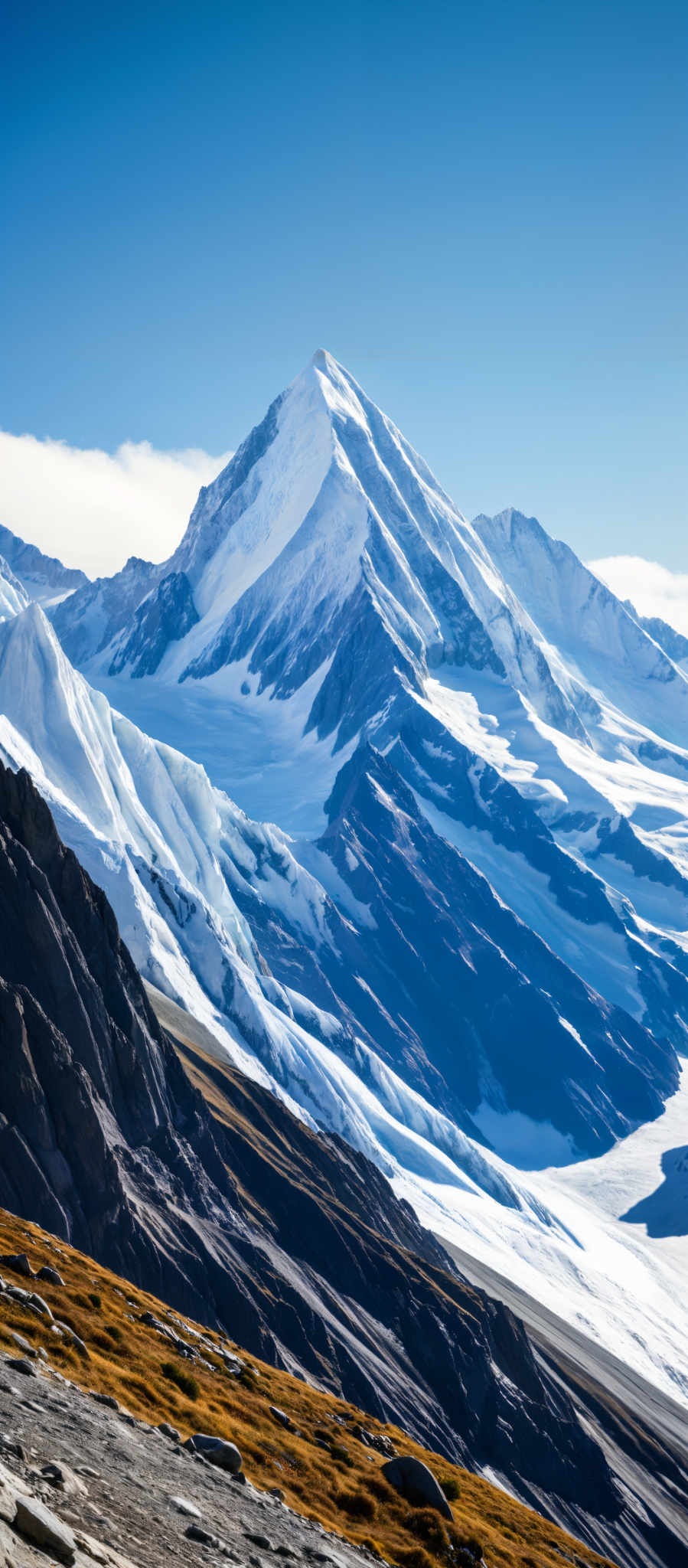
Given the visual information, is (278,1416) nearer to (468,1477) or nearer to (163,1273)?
(468,1477)

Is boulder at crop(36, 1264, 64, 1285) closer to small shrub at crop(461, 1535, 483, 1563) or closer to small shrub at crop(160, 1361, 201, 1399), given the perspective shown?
small shrub at crop(160, 1361, 201, 1399)

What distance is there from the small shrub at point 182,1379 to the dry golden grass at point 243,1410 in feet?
0.11

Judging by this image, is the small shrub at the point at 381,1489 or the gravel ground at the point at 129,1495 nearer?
the gravel ground at the point at 129,1495

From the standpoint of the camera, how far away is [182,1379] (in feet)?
135

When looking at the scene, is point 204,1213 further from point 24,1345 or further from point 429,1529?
point 24,1345

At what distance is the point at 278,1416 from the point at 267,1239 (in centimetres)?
7527

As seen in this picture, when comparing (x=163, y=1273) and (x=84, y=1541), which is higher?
(x=84, y=1541)

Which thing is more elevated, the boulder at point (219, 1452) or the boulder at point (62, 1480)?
the boulder at point (62, 1480)

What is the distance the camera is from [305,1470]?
40781 millimetres

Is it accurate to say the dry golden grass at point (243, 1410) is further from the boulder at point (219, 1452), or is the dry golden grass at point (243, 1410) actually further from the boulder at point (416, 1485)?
the boulder at point (219, 1452)

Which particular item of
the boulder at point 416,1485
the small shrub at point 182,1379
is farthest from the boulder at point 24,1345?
the boulder at point 416,1485

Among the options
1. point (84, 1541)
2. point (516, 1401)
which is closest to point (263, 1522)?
point (84, 1541)

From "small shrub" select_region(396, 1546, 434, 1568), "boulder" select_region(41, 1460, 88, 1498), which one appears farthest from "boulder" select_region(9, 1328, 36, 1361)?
"small shrub" select_region(396, 1546, 434, 1568)

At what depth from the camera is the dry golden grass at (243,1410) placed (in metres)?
36.0
